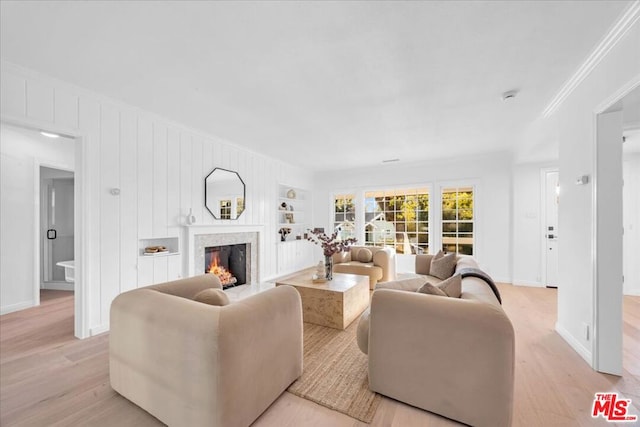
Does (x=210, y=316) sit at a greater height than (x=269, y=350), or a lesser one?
greater

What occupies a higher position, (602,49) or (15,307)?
(602,49)

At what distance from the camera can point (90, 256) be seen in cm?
267

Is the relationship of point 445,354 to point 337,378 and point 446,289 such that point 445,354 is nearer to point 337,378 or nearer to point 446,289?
point 446,289

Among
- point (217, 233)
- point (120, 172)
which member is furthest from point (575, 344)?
point (120, 172)

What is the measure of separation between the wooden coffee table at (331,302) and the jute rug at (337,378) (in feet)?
0.73

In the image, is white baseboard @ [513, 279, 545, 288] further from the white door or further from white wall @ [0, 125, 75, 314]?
white wall @ [0, 125, 75, 314]

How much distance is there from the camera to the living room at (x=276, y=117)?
5.63ft

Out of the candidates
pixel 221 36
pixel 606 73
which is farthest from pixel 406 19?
pixel 606 73

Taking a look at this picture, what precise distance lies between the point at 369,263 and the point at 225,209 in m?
2.65

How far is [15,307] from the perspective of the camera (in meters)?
3.42

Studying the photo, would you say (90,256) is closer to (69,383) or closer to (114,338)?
(69,383)

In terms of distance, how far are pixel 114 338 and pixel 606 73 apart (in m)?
4.04

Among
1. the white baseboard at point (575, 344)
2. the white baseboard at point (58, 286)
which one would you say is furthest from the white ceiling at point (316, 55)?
the white baseboard at point (58, 286)

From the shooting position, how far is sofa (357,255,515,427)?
138cm
